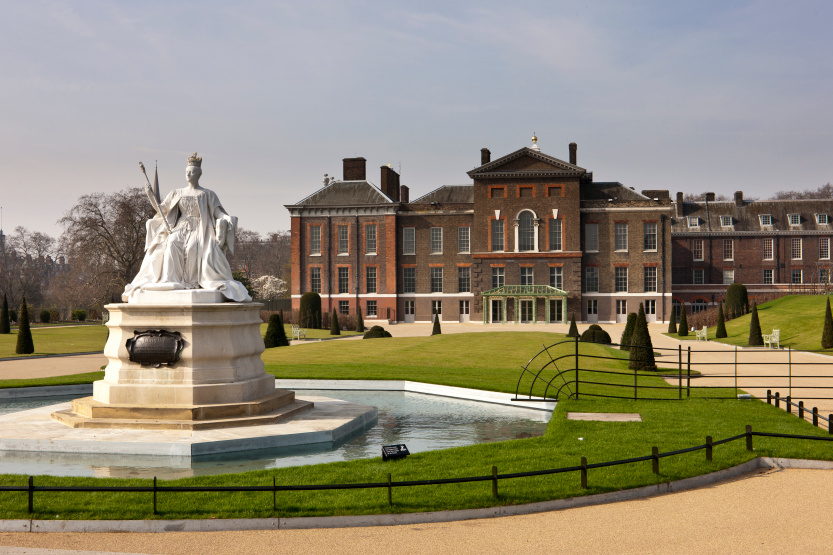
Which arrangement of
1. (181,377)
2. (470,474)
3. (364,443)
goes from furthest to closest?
(181,377) < (364,443) < (470,474)

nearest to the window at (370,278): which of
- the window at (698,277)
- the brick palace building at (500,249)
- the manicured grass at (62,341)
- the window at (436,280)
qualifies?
the brick palace building at (500,249)

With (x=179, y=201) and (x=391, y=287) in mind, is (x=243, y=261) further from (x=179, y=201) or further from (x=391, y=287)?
(x=179, y=201)

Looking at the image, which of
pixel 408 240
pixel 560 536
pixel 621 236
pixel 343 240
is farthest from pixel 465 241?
pixel 560 536

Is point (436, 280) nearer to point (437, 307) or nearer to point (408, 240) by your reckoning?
point (437, 307)

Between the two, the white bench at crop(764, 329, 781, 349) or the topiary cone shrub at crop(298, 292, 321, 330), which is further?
the topiary cone shrub at crop(298, 292, 321, 330)

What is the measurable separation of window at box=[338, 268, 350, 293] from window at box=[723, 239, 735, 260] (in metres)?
35.7

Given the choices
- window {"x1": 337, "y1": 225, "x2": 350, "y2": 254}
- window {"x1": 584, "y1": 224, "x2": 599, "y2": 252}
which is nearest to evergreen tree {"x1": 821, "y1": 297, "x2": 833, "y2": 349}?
window {"x1": 584, "y1": 224, "x2": 599, "y2": 252}

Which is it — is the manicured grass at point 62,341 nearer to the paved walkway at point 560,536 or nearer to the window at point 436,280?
the window at point 436,280

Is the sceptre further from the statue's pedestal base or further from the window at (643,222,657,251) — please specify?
the window at (643,222,657,251)

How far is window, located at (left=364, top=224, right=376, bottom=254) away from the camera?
6203cm

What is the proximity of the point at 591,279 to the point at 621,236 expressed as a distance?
169 inches

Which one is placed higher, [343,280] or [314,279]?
[314,279]

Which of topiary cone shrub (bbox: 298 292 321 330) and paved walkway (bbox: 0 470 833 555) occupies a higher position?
topiary cone shrub (bbox: 298 292 321 330)

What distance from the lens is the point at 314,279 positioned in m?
62.9
